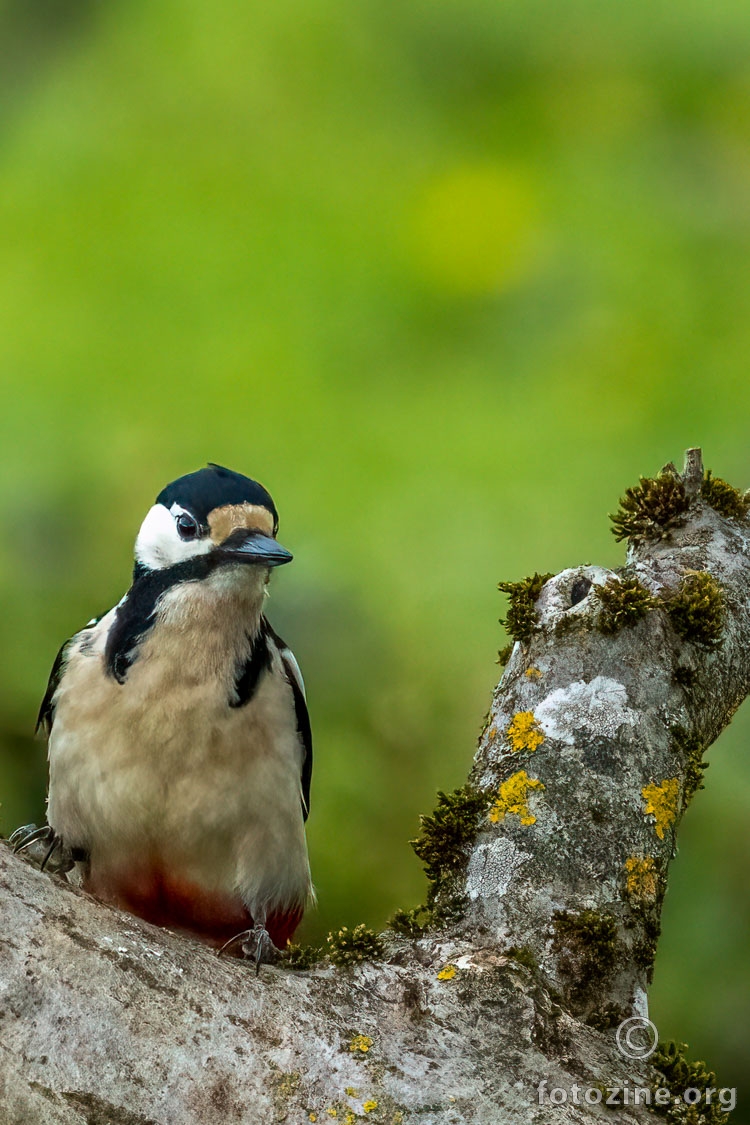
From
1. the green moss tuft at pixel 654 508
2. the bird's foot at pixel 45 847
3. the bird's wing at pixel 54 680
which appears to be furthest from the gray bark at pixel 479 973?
the bird's wing at pixel 54 680

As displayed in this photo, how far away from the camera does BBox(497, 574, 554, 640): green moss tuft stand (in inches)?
106

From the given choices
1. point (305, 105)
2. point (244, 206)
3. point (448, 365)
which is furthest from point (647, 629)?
point (305, 105)

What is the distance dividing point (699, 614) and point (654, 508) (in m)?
0.37

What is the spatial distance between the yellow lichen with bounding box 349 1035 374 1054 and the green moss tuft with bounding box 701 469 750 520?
148 centimetres

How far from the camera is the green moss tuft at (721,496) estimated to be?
9.69ft

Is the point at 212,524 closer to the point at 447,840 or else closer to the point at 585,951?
the point at 447,840

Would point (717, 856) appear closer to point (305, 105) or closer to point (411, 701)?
point (411, 701)

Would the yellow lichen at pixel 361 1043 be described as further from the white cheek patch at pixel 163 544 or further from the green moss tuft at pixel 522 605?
the white cheek patch at pixel 163 544

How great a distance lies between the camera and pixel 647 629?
2.65 meters

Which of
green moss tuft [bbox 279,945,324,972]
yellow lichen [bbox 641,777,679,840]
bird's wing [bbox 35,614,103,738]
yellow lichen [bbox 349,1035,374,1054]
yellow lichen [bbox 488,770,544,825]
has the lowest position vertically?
yellow lichen [bbox 349,1035,374,1054]

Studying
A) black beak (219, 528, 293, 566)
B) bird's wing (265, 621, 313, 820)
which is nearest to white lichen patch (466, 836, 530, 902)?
black beak (219, 528, 293, 566)

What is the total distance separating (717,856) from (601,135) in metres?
2.57

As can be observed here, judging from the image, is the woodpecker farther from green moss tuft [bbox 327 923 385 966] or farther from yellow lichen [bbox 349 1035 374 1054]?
yellow lichen [bbox 349 1035 374 1054]

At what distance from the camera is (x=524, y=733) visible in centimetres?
256
